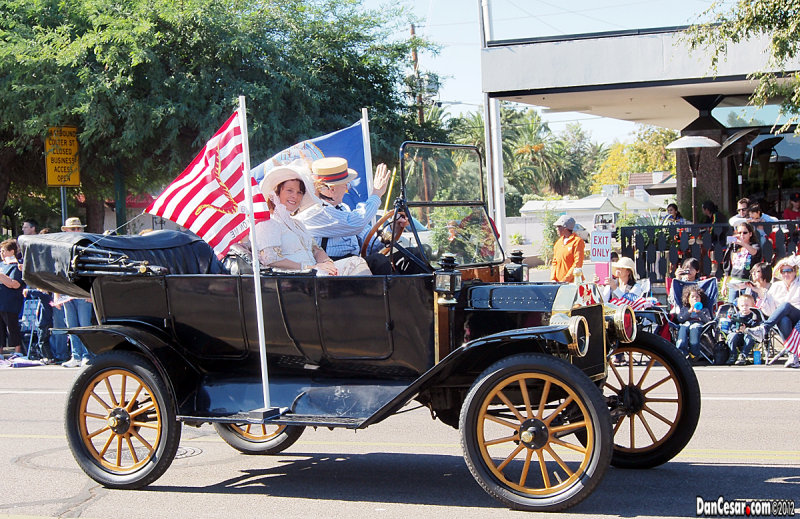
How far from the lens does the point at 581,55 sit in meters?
16.0

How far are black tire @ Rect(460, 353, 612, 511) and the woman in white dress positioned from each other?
139cm

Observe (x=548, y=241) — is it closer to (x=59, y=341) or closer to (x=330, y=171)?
(x=59, y=341)

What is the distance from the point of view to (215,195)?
5.75 m

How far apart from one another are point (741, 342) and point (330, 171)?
6.21 metres

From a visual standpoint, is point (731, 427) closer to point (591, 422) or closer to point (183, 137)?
point (591, 422)

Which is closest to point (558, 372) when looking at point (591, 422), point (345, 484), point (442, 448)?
point (591, 422)

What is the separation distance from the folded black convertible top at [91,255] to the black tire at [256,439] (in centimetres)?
118

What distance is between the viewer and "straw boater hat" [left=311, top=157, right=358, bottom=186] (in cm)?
667

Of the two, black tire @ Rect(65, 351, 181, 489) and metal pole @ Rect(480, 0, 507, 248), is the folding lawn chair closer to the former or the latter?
black tire @ Rect(65, 351, 181, 489)

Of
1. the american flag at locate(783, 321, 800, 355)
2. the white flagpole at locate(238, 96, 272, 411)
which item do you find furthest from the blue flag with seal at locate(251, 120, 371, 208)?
the american flag at locate(783, 321, 800, 355)

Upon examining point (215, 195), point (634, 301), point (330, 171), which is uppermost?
point (330, 171)

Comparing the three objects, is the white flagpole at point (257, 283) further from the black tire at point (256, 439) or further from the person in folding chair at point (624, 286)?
the person in folding chair at point (624, 286)

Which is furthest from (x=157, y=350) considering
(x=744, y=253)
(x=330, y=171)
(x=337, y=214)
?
(x=744, y=253)

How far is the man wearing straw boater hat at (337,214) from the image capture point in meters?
6.10
